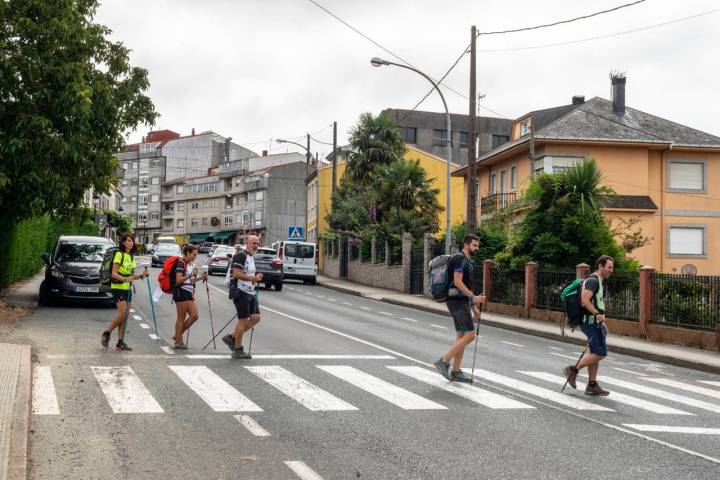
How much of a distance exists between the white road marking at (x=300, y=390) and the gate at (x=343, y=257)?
37.9 m

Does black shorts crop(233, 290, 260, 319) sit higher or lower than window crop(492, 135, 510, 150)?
lower

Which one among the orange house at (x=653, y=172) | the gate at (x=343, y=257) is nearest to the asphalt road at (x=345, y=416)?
the orange house at (x=653, y=172)

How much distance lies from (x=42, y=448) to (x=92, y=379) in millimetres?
3362

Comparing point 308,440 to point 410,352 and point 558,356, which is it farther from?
point 558,356

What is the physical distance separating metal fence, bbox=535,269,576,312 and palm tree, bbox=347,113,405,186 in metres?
27.8

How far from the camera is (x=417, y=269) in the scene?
35688mm

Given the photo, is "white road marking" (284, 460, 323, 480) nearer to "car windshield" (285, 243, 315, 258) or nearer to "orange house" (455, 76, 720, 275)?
"orange house" (455, 76, 720, 275)

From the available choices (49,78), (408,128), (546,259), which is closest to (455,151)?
(408,128)

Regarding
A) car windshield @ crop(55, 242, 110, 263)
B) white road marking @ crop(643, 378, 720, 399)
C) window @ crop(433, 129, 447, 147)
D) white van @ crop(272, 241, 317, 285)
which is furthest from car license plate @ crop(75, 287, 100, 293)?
window @ crop(433, 129, 447, 147)

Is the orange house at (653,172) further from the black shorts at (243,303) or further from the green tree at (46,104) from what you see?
the black shorts at (243,303)

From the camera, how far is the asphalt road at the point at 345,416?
6223 mm

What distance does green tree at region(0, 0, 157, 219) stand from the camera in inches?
701

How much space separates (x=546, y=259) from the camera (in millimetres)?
24703

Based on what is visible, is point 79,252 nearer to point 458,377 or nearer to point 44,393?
point 44,393
